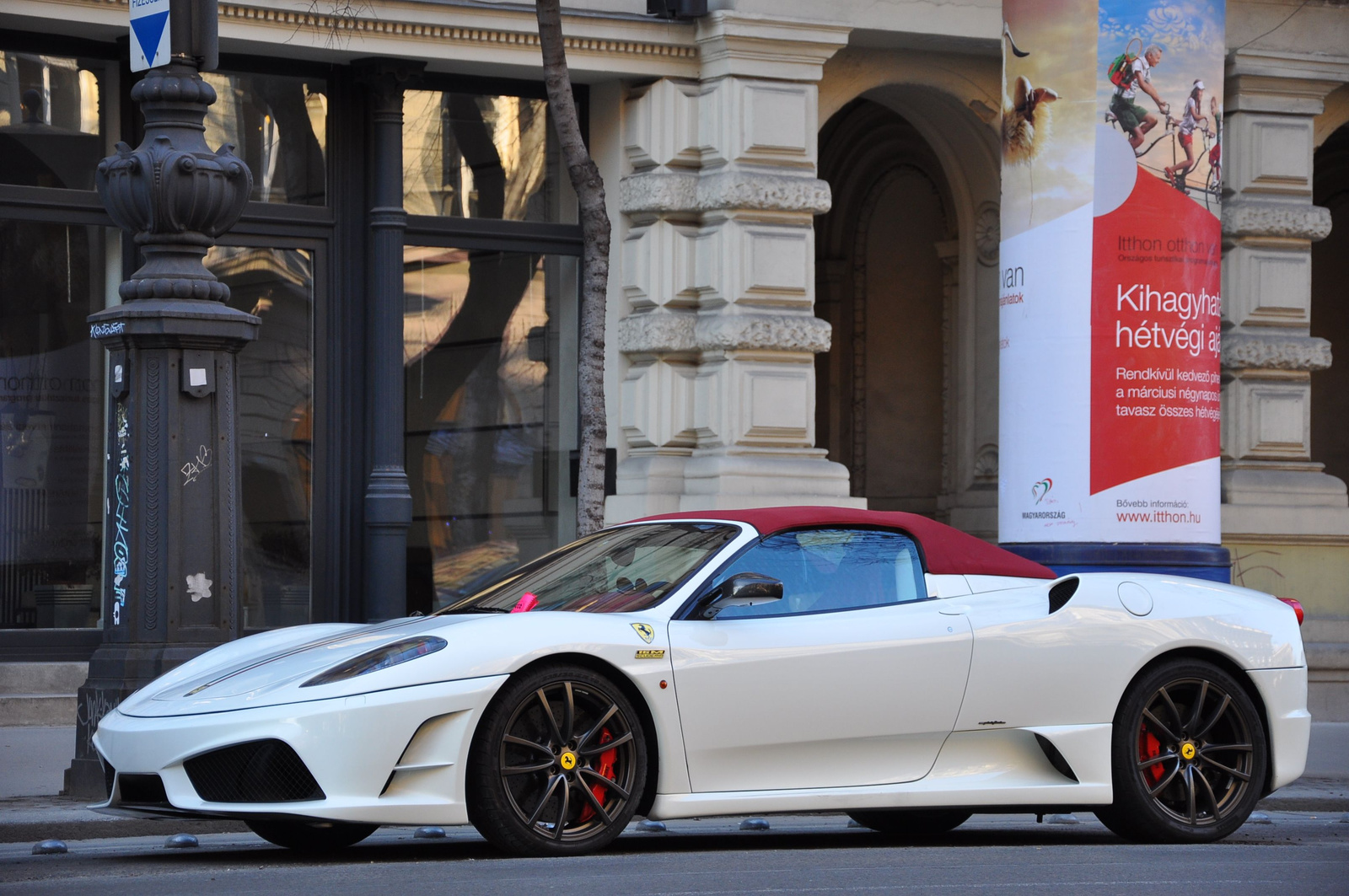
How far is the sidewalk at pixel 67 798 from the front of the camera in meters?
7.77

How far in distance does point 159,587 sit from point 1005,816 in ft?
14.1

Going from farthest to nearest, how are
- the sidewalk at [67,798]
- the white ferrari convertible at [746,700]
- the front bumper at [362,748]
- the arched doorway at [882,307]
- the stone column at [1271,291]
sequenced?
the arched doorway at [882,307]
the stone column at [1271,291]
the sidewalk at [67,798]
the white ferrari convertible at [746,700]
the front bumper at [362,748]

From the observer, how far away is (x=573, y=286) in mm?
14758

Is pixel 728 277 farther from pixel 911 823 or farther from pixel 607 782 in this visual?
pixel 607 782

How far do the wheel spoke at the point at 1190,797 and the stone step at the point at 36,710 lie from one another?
7.62m

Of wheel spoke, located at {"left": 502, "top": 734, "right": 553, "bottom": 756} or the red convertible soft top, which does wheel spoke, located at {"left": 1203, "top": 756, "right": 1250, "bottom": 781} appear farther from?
wheel spoke, located at {"left": 502, "top": 734, "right": 553, "bottom": 756}

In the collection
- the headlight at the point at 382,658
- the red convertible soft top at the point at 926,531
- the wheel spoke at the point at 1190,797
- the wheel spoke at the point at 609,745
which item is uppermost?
the red convertible soft top at the point at 926,531

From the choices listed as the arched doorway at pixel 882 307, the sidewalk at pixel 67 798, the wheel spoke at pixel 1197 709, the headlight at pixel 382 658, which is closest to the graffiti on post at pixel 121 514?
the sidewalk at pixel 67 798

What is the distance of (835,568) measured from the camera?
7285mm

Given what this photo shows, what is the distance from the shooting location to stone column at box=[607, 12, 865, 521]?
45.8 feet

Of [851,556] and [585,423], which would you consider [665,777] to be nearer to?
[851,556]

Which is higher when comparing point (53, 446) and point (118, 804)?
point (53, 446)

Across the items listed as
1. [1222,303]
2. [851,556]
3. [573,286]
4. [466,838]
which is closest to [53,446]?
[573,286]

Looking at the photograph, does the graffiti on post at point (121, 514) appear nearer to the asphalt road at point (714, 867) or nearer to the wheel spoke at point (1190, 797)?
the asphalt road at point (714, 867)
